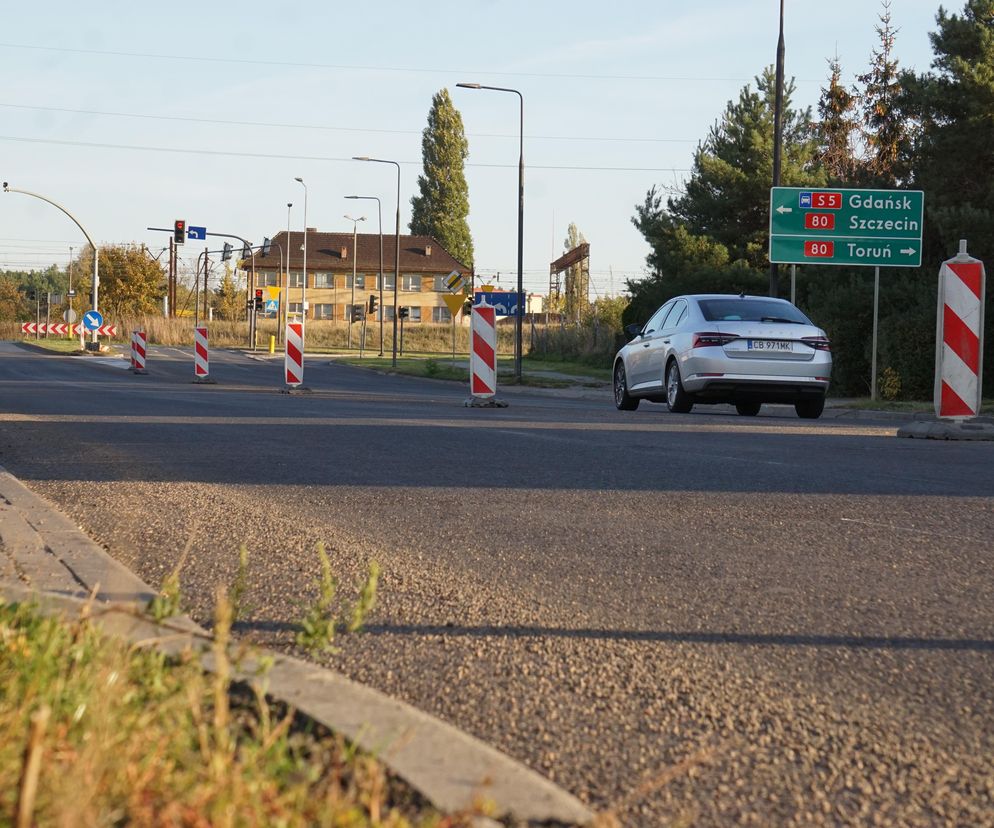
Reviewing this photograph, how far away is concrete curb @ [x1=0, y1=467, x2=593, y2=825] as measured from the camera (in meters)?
2.70

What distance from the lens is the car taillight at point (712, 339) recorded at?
55.6ft

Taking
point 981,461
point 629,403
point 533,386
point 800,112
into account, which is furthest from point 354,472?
point 800,112

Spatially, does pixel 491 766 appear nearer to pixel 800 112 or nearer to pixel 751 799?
pixel 751 799

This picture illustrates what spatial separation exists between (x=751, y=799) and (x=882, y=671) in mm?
1311

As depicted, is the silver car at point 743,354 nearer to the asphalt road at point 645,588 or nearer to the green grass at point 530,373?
→ the asphalt road at point 645,588

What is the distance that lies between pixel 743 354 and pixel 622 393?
3.81 meters

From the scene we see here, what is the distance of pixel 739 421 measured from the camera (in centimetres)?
1641

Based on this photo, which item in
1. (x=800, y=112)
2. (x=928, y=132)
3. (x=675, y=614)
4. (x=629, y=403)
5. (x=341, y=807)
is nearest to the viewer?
(x=341, y=807)

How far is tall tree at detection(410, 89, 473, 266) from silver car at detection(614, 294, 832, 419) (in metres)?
101

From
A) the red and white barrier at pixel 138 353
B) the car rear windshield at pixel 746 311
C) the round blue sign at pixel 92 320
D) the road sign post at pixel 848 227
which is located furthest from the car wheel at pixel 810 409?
the round blue sign at pixel 92 320

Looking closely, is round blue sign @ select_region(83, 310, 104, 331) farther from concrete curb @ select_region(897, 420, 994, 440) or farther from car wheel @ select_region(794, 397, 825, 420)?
concrete curb @ select_region(897, 420, 994, 440)

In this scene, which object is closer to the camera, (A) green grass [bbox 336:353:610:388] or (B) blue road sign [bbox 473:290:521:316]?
(A) green grass [bbox 336:353:610:388]

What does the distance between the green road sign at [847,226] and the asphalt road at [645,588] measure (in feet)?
46.0

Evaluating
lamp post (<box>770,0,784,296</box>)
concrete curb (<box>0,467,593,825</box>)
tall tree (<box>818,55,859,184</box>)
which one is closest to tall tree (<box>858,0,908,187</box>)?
tall tree (<box>818,55,859,184</box>)
